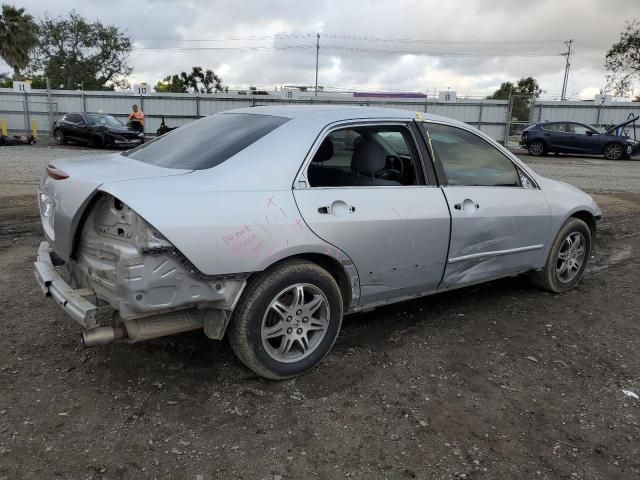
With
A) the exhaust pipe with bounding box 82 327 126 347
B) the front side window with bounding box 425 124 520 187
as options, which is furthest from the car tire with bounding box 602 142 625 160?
the exhaust pipe with bounding box 82 327 126 347

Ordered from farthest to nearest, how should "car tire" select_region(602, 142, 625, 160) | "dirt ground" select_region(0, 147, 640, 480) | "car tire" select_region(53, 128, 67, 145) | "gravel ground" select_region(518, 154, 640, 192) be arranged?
1. "car tire" select_region(602, 142, 625, 160)
2. "car tire" select_region(53, 128, 67, 145)
3. "gravel ground" select_region(518, 154, 640, 192)
4. "dirt ground" select_region(0, 147, 640, 480)

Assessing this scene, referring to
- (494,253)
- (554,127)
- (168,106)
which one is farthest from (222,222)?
(168,106)

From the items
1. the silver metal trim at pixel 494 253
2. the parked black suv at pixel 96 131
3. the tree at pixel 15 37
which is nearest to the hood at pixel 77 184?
the silver metal trim at pixel 494 253

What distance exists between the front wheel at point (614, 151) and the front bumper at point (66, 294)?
22.6 metres

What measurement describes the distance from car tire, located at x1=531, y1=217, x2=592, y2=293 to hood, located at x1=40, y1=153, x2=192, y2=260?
11.1ft

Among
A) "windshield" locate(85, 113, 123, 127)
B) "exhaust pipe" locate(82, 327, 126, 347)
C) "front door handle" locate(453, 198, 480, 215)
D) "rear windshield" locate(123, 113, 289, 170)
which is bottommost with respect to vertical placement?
"exhaust pipe" locate(82, 327, 126, 347)

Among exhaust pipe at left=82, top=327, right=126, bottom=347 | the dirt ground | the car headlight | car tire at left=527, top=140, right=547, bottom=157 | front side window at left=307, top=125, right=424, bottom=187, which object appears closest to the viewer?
the dirt ground

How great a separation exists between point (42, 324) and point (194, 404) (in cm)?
168

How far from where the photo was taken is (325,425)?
2857 mm

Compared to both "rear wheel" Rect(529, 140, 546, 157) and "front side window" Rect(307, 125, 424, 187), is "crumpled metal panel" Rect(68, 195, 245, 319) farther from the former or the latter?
"rear wheel" Rect(529, 140, 546, 157)

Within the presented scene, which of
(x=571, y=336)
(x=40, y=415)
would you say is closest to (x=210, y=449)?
(x=40, y=415)

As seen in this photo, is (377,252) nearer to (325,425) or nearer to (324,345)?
(324,345)

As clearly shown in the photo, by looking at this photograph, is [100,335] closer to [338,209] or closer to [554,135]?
[338,209]

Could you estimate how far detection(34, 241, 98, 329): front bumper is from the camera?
2756 millimetres
